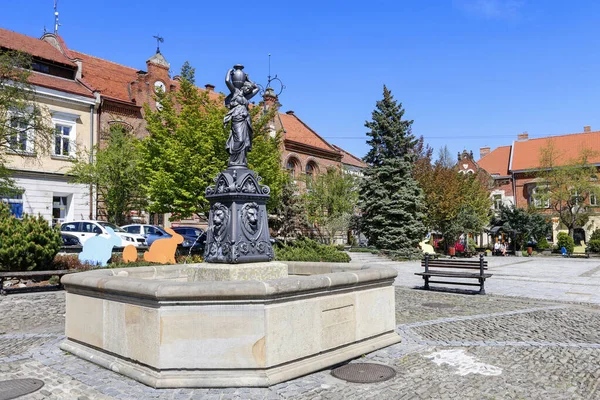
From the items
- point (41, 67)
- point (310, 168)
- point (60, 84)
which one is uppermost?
point (41, 67)

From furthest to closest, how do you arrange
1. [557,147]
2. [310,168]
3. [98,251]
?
1. [557,147]
2. [310,168]
3. [98,251]

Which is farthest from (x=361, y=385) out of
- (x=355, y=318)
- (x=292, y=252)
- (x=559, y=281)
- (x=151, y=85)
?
(x=151, y=85)

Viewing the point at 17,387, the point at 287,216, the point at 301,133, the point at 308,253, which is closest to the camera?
the point at 17,387

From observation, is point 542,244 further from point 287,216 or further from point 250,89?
point 250,89

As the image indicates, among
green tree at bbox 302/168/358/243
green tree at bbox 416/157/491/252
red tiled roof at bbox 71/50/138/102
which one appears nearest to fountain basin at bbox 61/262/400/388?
red tiled roof at bbox 71/50/138/102

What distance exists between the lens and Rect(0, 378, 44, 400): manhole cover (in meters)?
4.96

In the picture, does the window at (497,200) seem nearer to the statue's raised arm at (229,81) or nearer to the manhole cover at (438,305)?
the manhole cover at (438,305)

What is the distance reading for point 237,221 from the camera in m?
7.00

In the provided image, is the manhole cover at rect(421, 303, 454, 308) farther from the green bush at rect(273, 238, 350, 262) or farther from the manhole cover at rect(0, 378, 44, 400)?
the manhole cover at rect(0, 378, 44, 400)

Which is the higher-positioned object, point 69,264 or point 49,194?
point 49,194

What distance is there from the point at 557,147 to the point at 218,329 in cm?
5944

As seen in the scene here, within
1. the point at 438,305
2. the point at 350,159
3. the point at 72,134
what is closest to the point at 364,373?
the point at 438,305

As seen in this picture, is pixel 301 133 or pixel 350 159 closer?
pixel 301 133

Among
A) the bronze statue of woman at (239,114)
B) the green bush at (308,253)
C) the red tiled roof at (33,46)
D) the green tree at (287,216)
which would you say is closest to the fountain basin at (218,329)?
the bronze statue of woman at (239,114)
